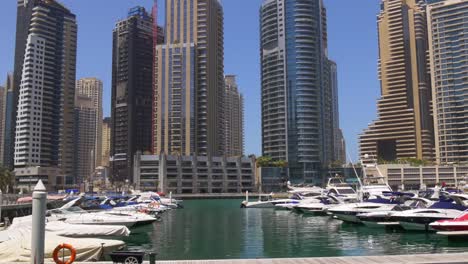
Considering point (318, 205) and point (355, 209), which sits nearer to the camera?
point (355, 209)

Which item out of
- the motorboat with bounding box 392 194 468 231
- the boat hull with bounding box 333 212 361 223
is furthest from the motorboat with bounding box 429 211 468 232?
the boat hull with bounding box 333 212 361 223

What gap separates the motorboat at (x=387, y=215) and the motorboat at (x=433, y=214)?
2174 millimetres

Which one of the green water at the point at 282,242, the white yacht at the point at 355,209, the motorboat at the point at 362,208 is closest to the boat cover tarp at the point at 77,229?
the green water at the point at 282,242

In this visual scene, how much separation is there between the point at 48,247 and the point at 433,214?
1425 inches

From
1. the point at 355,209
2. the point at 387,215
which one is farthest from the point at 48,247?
the point at 355,209

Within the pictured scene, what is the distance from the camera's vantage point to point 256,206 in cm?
11169

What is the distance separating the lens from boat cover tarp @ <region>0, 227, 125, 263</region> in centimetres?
2200

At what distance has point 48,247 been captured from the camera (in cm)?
2444

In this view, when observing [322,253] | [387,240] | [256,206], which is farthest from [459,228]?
[256,206]

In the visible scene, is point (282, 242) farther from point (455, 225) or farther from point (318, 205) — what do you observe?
point (318, 205)

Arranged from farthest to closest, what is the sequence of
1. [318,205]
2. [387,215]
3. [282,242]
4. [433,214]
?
[318,205], [387,215], [433,214], [282,242]

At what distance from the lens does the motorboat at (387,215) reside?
4982 cm

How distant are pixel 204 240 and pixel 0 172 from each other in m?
90.9

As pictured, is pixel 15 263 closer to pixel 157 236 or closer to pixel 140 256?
pixel 140 256
